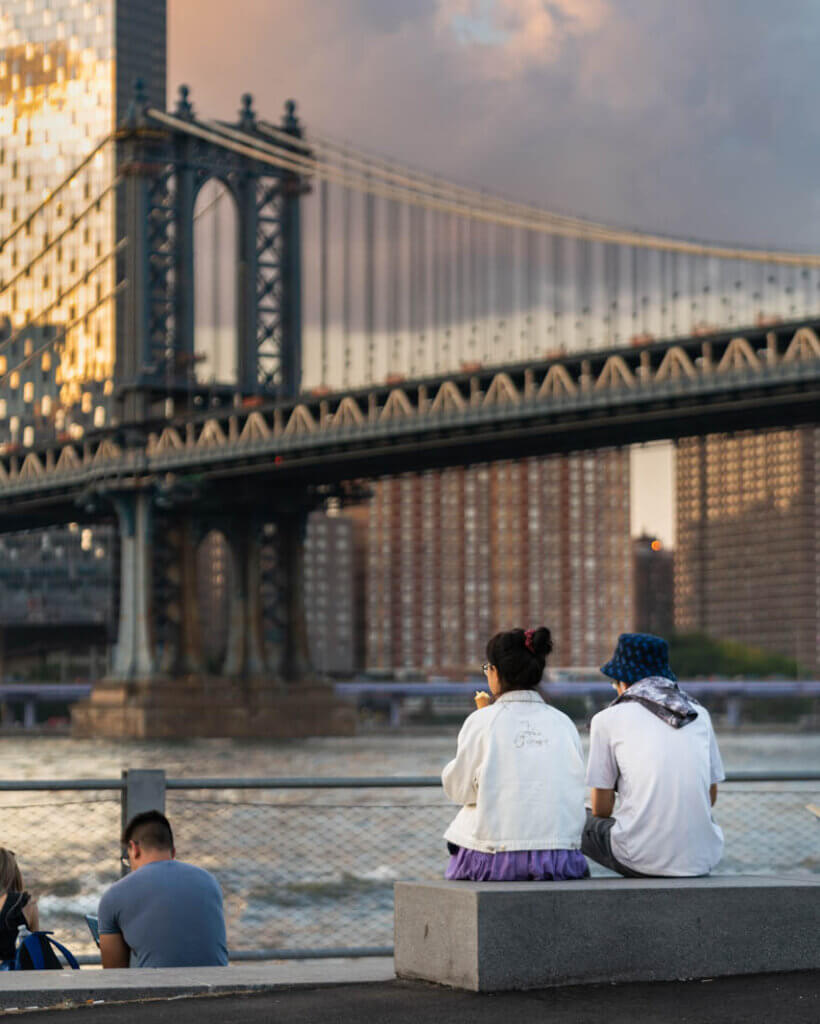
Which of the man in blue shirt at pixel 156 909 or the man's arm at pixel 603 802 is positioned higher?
the man's arm at pixel 603 802

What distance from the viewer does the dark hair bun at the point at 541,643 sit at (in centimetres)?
680

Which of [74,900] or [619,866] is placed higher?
[619,866]

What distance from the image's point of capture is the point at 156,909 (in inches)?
281

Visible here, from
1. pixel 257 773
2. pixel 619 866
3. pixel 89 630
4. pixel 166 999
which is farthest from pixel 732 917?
pixel 89 630

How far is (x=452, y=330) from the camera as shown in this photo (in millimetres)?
67688

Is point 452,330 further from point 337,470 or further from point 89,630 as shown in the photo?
point 89,630

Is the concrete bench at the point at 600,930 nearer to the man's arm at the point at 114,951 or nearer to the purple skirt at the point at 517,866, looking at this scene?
the purple skirt at the point at 517,866

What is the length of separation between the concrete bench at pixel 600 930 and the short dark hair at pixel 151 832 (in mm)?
877

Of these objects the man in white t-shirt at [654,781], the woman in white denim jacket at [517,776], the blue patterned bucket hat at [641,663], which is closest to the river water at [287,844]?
the man in white t-shirt at [654,781]

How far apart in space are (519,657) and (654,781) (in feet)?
2.47

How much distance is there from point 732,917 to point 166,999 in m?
2.03

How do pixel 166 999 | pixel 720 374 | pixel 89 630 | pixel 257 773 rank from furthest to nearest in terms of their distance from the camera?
pixel 89 630, pixel 720 374, pixel 257 773, pixel 166 999

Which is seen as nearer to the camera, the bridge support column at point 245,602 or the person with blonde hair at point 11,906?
the person with blonde hair at point 11,906

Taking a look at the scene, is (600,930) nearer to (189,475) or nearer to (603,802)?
(603,802)
